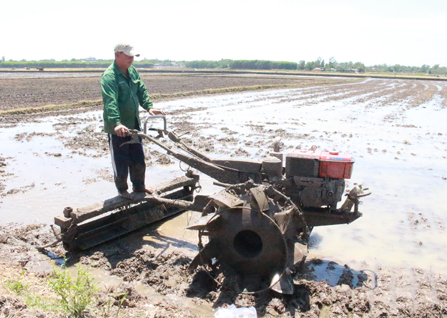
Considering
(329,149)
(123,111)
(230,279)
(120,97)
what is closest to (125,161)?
(123,111)

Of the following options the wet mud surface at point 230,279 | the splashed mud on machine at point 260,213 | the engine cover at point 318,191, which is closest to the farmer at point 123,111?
the splashed mud on machine at point 260,213

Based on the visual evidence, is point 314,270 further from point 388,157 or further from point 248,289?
point 388,157

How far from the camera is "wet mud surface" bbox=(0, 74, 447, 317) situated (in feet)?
11.4

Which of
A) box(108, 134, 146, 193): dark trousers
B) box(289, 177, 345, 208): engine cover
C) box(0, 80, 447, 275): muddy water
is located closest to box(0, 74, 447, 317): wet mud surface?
box(0, 80, 447, 275): muddy water

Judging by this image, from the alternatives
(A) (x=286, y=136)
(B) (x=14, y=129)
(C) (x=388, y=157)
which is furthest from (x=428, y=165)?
(B) (x=14, y=129)

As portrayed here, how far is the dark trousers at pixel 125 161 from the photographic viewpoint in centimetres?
463

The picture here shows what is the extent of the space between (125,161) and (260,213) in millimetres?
2086

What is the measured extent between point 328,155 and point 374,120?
11.5 m

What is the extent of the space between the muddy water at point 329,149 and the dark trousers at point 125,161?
0.77 metres

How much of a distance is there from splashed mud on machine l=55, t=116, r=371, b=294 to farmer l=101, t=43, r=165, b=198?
10.2 inches

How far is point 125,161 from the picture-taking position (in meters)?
4.77

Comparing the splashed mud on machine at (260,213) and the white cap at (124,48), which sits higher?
the white cap at (124,48)

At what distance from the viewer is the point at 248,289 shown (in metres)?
3.54

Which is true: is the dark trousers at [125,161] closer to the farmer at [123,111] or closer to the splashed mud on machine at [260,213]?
the farmer at [123,111]
